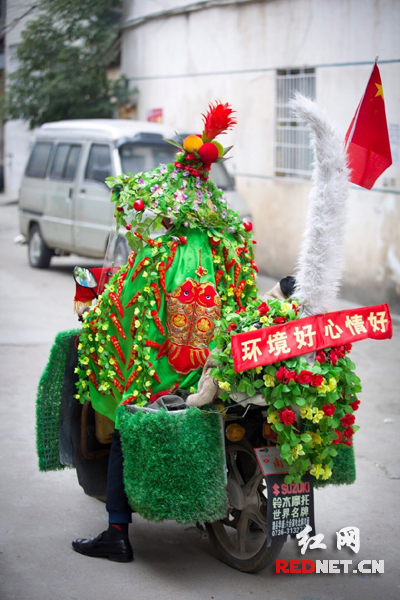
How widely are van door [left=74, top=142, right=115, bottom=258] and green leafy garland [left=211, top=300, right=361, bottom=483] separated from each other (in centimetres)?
700

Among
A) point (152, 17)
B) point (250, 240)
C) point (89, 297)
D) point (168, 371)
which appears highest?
point (152, 17)

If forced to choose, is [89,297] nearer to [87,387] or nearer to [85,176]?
[87,387]

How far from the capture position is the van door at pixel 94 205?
10109 millimetres

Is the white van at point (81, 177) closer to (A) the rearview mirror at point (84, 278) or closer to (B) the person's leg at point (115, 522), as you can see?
(A) the rearview mirror at point (84, 278)

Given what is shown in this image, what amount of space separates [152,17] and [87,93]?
247 cm

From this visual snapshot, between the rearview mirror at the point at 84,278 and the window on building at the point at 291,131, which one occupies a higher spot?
the window on building at the point at 291,131

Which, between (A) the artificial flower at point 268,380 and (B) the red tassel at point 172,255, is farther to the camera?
(B) the red tassel at point 172,255

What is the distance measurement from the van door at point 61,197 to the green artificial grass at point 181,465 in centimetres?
791

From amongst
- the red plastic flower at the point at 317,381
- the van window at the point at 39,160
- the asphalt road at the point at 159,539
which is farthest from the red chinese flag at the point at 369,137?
the van window at the point at 39,160

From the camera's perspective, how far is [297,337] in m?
2.99

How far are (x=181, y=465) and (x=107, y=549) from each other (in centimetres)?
73

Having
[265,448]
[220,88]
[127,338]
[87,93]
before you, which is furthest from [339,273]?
[87,93]

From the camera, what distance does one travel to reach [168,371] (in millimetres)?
3496

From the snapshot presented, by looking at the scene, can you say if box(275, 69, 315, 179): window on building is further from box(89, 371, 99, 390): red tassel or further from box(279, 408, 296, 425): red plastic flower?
box(279, 408, 296, 425): red plastic flower
